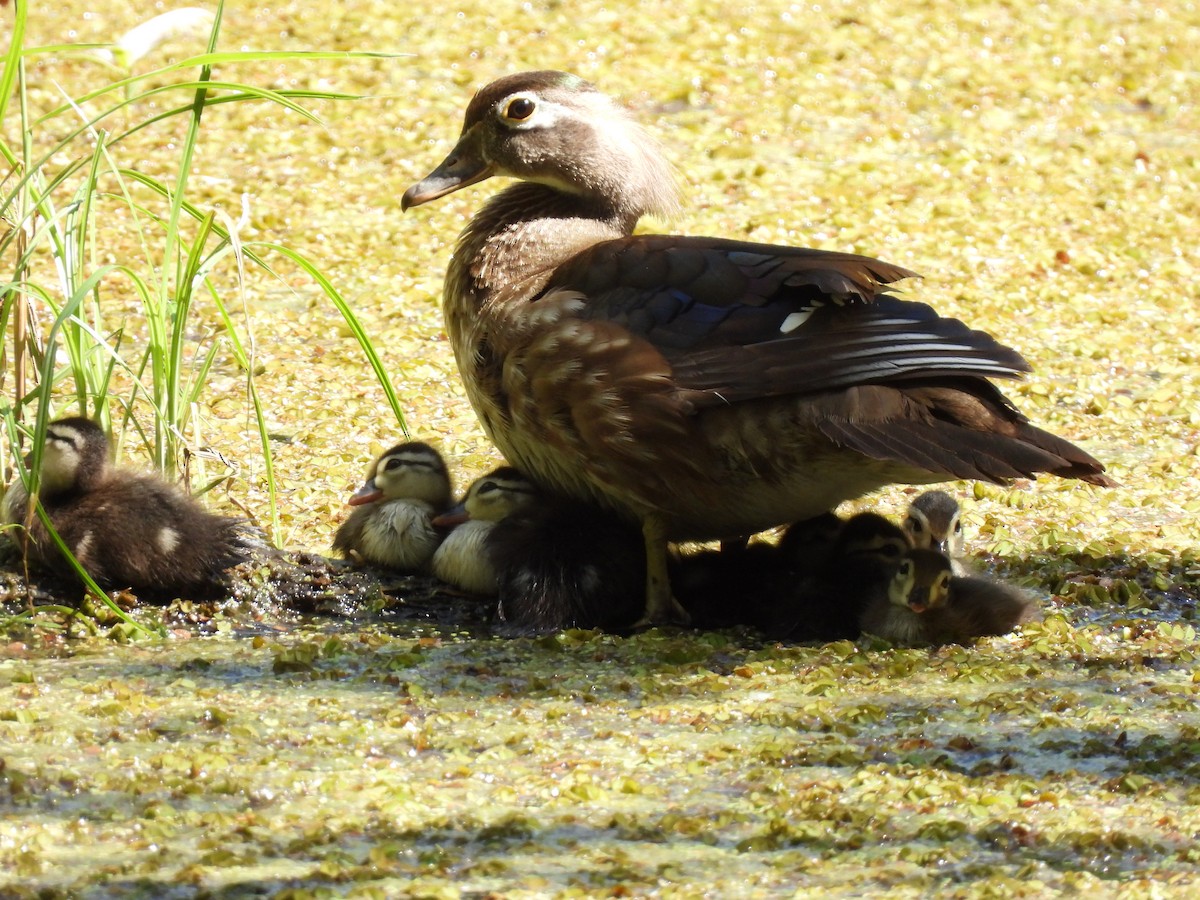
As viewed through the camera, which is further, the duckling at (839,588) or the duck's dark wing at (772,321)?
the duckling at (839,588)

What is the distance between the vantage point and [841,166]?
7285 millimetres

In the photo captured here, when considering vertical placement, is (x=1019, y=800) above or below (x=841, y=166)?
below

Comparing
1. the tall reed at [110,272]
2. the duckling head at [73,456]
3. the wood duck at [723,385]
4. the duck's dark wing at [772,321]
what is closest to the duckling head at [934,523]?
the wood duck at [723,385]

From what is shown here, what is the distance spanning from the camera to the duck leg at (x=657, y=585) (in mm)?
4062

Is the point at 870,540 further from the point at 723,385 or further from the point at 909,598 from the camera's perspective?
the point at 723,385

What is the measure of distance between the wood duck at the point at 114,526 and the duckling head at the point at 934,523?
66.3 inches

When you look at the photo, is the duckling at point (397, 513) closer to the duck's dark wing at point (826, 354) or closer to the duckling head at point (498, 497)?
the duckling head at point (498, 497)

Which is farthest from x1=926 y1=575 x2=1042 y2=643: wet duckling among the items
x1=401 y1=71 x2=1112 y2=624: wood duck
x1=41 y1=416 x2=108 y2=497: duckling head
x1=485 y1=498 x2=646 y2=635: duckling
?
x1=41 y1=416 x2=108 y2=497: duckling head

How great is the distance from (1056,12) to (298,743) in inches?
295

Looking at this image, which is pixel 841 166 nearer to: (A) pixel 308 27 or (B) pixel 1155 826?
(A) pixel 308 27

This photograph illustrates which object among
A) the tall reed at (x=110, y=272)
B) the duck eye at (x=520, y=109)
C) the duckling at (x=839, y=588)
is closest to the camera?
the tall reed at (x=110, y=272)

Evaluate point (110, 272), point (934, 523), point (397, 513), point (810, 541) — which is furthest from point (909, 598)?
point (110, 272)

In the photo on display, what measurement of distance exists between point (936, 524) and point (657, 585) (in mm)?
722

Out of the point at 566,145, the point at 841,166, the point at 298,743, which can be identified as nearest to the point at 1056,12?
the point at 841,166
